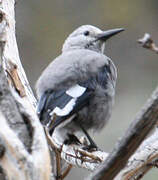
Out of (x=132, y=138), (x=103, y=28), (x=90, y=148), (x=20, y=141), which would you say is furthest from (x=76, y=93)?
(x=103, y=28)

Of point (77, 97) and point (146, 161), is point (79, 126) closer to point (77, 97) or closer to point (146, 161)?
point (77, 97)

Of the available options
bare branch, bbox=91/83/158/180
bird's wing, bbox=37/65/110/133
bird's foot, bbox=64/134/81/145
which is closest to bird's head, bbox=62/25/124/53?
bird's wing, bbox=37/65/110/133

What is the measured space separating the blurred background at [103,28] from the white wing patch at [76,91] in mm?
3756

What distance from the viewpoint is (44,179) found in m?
1.59

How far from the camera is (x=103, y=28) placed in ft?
24.7

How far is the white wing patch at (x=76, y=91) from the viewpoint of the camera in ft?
8.76

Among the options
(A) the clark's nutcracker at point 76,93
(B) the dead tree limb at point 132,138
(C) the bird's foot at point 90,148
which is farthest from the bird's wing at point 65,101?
(B) the dead tree limb at point 132,138

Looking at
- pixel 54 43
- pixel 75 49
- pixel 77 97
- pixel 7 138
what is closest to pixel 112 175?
pixel 7 138

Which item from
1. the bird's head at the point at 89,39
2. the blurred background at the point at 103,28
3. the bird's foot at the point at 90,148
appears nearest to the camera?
the bird's foot at the point at 90,148

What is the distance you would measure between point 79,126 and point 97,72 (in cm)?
34

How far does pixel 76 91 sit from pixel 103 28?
4.93 meters

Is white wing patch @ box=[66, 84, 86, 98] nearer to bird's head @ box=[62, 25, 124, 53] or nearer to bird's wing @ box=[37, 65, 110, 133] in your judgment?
bird's wing @ box=[37, 65, 110, 133]

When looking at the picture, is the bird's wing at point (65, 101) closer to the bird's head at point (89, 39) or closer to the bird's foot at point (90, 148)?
the bird's foot at point (90, 148)

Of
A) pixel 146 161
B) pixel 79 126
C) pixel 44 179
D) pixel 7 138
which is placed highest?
pixel 7 138
